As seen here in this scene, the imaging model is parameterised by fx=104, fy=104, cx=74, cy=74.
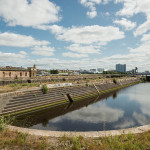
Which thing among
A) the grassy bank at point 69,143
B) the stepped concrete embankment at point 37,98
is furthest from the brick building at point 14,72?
the grassy bank at point 69,143

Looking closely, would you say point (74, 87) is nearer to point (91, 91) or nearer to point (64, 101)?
point (64, 101)

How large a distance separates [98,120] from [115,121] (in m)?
3.29

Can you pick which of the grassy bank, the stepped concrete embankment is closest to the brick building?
the stepped concrete embankment

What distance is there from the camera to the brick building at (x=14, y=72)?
1804 inches

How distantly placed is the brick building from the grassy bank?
128 feet

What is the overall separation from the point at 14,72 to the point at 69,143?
170ft

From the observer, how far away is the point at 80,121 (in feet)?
66.7

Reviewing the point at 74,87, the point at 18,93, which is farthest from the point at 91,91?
the point at 18,93

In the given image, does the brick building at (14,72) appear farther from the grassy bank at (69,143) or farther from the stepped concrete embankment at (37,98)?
the grassy bank at (69,143)

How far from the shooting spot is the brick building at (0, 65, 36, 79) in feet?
150

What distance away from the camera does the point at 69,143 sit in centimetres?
867

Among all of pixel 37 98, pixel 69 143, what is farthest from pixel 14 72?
pixel 69 143

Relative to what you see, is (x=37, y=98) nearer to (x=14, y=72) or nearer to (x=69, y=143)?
(x=69, y=143)

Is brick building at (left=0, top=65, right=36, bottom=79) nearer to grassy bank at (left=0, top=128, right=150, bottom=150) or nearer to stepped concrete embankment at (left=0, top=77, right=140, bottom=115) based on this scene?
stepped concrete embankment at (left=0, top=77, right=140, bottom=115)
